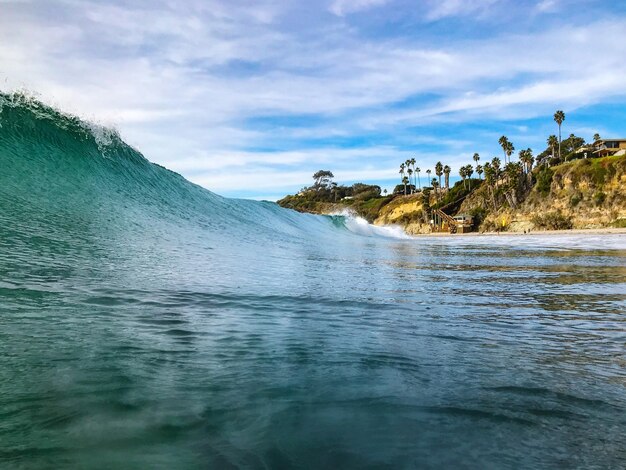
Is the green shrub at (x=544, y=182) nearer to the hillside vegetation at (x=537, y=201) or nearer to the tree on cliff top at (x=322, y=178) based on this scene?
the hillside vegetation at (x=537, y=201)

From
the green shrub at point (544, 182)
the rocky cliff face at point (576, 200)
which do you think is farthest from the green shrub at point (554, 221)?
the green shrub at point (544, 182)

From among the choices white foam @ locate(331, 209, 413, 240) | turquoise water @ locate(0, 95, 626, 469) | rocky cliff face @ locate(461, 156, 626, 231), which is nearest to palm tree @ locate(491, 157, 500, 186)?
rocky cliff face @ locate(461, 156, 626, 231)

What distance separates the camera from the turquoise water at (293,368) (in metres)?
2.35

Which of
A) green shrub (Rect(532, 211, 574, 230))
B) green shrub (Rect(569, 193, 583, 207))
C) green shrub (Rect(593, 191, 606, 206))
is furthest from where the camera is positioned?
green shrub (Rect(569, 193, 583, 207))

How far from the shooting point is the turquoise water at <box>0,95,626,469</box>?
2354 millimetres

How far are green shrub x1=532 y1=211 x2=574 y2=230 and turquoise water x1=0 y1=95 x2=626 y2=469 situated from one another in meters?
74.3

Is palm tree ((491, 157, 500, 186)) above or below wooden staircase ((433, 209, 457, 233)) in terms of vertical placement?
above

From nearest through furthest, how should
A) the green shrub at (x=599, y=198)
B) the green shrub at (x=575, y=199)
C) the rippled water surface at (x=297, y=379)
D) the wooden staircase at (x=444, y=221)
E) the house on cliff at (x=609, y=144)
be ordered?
the rippled water surface at (x=297, y=379) → the green shrub at (x=599, y=198) → the green shrub at (x=575, y=199) → the wooden staircase at (x=444, y=221) → the house on cliff at (x=609, y=144)

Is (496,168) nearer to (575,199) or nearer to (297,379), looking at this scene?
(575,199)

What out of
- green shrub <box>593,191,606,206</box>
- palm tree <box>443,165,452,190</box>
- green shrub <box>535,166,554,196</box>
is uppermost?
palm tree <box>443,165,452,190</box>

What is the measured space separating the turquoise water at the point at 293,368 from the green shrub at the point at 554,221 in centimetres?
7432

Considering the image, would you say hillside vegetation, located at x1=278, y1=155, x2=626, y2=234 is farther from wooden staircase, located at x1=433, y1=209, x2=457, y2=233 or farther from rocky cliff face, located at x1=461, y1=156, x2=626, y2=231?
wooden staircase, located at x1=433, y1=209, x2=457, y2=233

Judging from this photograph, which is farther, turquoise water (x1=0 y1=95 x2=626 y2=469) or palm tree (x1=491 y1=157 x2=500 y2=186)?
palm tree (x1=491 y1=157 x2=500 y2=186)

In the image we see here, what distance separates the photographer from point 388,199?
484 feet
